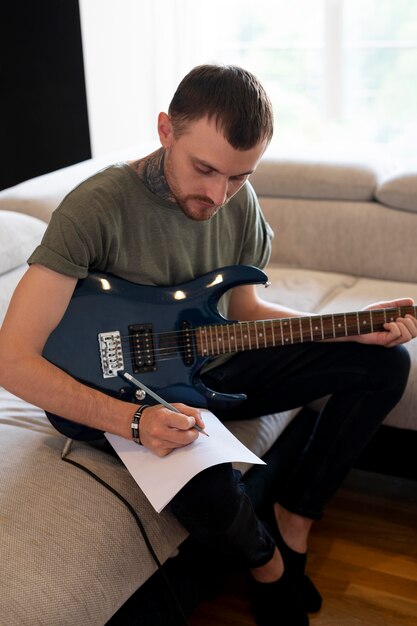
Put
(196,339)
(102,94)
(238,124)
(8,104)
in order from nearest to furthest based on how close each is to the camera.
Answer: (238,124) < (196,339) < (8,104) < (102,94)

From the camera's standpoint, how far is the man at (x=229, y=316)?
149cm

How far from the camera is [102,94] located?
394cm

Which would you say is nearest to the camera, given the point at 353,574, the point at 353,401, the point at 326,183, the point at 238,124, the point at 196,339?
the point at 238,124

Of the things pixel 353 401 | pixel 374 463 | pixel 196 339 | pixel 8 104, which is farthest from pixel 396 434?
pixel 8 104

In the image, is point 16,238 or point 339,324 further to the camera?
point 16,238

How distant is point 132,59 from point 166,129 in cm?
277

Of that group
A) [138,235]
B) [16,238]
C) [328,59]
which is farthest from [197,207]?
[328,59]

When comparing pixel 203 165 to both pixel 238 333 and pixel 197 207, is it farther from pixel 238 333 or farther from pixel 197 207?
pixel 238 333

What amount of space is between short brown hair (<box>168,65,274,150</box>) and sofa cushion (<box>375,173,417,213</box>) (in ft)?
3.87

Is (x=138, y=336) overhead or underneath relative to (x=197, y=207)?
underneath

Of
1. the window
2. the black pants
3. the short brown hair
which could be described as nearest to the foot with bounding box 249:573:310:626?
the black pants

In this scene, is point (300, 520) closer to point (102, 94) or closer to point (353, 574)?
point (353, 574)

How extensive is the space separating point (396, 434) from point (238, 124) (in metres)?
0.96

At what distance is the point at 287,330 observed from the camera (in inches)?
67.6
